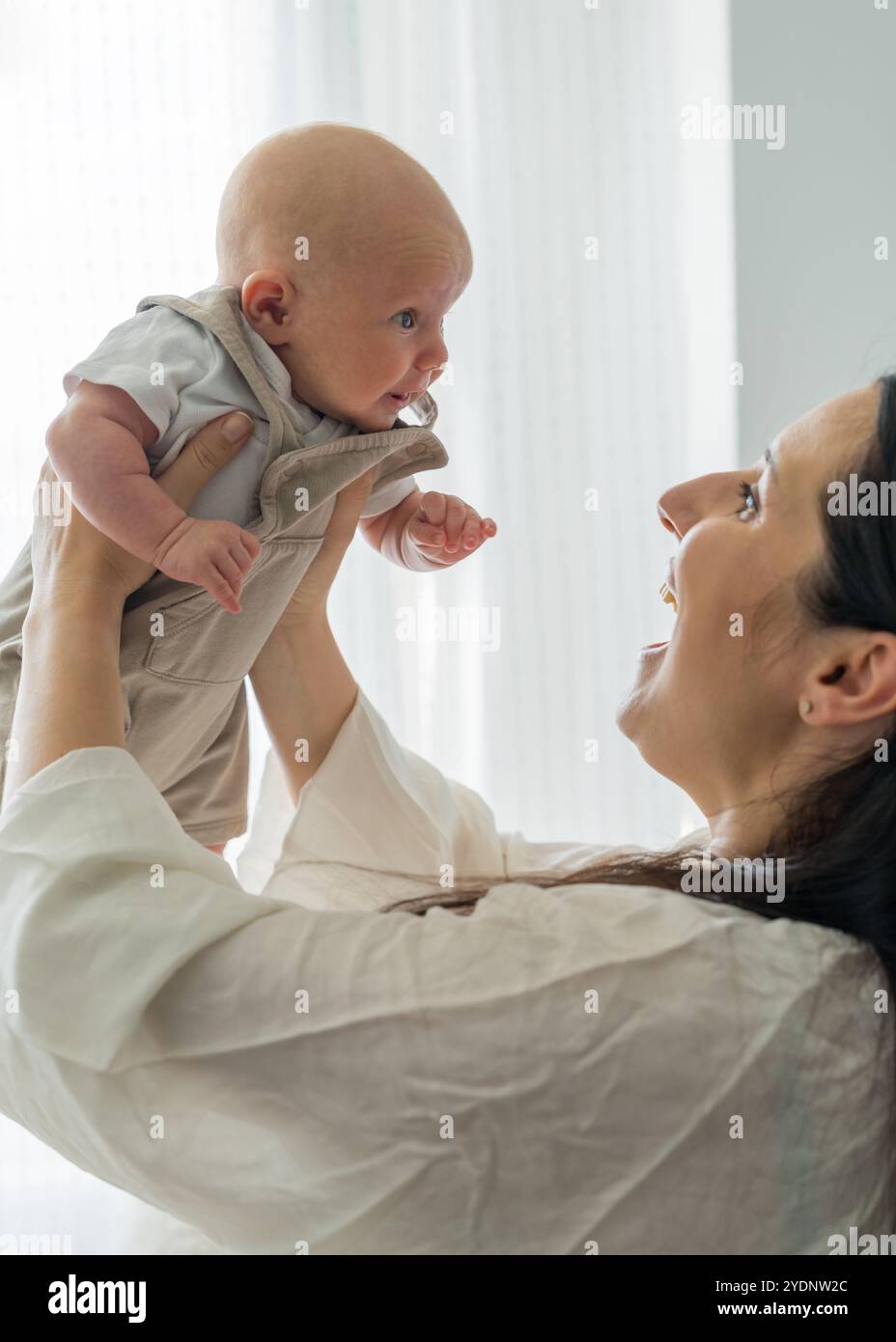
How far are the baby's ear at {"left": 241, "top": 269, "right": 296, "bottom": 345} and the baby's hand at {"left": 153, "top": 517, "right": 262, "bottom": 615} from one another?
198 mm

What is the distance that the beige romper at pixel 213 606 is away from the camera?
86 centimetres

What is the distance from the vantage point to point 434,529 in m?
1.04

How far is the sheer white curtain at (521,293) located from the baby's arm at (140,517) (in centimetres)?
96

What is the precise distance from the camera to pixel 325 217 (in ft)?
2.84

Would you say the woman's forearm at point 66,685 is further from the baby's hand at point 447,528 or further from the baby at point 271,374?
the baby's hand at point 447,528

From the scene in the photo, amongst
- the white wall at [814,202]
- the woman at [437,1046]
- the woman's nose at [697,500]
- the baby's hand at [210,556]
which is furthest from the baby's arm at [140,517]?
the white wall at [814,202]

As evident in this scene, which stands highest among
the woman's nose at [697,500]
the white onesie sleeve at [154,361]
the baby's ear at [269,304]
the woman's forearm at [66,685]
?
the baby's ear at [269,304]

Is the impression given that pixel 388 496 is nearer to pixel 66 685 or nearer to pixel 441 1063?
pixel 66 685


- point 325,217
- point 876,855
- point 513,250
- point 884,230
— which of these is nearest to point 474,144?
point 513,250

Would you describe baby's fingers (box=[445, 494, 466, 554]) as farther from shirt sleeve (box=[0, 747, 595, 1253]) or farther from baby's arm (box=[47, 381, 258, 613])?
shirt sleeve (box=[0, 747, 595, 1253])

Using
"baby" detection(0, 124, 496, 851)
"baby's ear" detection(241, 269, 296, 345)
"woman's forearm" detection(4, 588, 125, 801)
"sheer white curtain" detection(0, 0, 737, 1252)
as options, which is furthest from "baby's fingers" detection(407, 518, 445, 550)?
"sheer white curtain" detection(0, 0, 737, 1252)

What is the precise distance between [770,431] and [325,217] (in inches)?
53.6

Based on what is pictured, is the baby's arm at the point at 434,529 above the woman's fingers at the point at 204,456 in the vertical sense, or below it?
below

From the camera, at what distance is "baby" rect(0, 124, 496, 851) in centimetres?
83
